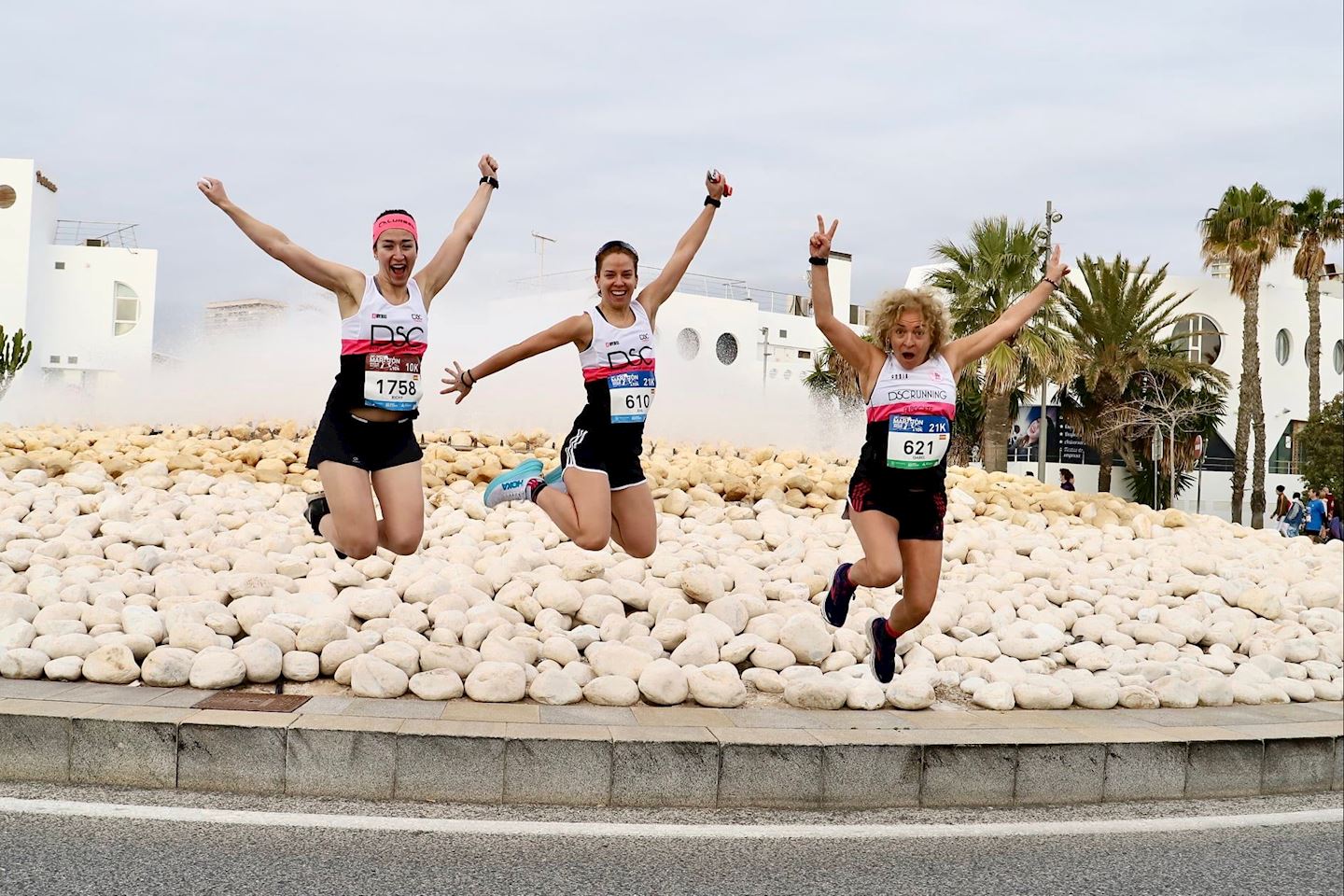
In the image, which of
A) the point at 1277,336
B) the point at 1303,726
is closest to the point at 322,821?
the point at 1303,726

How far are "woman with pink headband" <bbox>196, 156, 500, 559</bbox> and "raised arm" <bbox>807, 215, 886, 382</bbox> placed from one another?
73.3 inches

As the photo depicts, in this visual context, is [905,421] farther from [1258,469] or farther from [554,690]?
[1258,469]

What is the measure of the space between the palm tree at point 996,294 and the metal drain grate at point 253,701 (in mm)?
19845

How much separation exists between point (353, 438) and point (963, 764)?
11.2 feet

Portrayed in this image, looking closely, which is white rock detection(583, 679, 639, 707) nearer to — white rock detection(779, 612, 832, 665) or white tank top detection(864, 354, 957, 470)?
white rock detection(779, 612, 832, 665)

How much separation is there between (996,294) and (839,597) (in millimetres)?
21184

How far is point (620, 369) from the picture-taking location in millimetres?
6328

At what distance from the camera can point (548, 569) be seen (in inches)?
329

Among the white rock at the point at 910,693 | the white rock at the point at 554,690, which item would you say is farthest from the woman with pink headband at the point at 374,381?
the white rock at the point at 910,693

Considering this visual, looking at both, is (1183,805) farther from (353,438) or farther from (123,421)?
(123,421)

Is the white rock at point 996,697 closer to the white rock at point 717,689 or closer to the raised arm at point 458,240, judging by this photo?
the white rock at point 717,689

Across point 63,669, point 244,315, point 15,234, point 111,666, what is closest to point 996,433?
point 244,315

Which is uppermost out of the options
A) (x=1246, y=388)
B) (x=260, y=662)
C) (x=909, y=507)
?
(x=1246, y=388)

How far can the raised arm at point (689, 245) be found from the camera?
21.6 feet
